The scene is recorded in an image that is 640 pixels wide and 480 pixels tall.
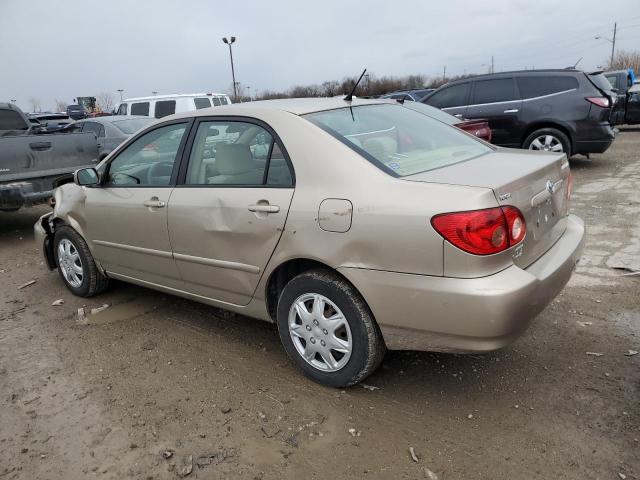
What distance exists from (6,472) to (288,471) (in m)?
1.37

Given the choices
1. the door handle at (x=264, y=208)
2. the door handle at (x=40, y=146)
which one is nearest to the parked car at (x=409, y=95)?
the door handle at (x=40, y=146)

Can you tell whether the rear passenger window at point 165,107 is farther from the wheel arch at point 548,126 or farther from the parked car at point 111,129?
the wheel arch at point 548,126

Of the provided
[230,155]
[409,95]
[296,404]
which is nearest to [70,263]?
[230,155]

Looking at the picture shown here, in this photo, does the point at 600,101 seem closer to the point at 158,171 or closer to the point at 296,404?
the point at 158,171

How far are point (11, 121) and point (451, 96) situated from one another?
7.96m

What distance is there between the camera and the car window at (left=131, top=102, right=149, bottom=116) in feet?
47.1

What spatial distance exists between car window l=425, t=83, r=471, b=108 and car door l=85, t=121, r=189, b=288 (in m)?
7.55

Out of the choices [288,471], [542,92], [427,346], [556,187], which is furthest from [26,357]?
[542,92]

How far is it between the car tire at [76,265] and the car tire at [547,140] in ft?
24.0

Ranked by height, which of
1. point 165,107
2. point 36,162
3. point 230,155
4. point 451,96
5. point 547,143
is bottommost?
point 547,143

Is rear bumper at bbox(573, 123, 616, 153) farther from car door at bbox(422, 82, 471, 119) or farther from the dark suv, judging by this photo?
car door at bbox(422, 82, 471, 119)

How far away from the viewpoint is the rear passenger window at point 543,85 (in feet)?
29.2

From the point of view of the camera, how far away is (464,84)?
10.1 m

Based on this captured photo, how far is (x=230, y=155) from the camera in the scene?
3.33 metres
